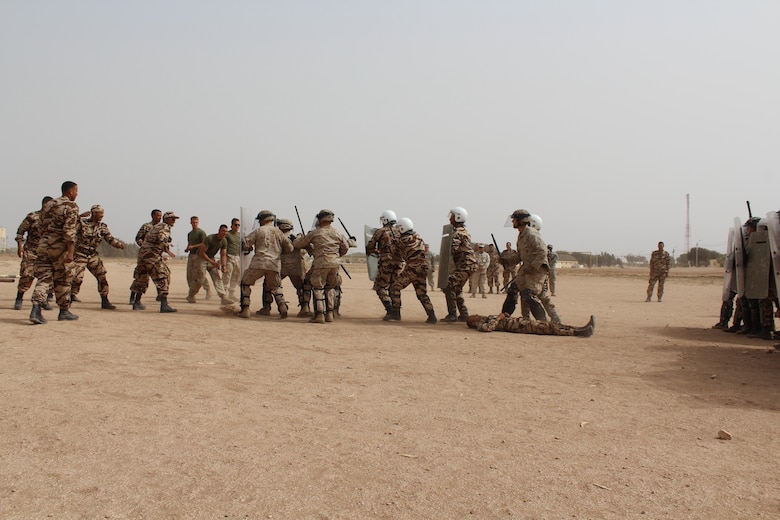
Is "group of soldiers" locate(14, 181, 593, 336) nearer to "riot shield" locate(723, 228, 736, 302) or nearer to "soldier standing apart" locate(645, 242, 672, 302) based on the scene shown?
"riot shield" locate(723, 228, 736, 302)

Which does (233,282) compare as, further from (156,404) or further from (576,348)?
(156,404)

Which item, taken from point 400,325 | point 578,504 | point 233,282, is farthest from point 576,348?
point 233,282

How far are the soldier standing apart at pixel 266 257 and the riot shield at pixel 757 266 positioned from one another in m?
7.83

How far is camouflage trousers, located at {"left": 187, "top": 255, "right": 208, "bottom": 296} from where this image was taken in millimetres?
14188

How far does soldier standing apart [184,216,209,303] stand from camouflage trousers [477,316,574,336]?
6.90m

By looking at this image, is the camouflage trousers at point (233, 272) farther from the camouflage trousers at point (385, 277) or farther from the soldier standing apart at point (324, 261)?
the camouflage trousers at point (385, 277)

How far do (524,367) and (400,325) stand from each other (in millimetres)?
4320

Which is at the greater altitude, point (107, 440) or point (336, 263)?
point (336, 263)

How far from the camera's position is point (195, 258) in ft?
46.4

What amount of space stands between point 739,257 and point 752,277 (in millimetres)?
415

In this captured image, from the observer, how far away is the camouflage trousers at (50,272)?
8.81 m

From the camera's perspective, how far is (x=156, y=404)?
193 inches

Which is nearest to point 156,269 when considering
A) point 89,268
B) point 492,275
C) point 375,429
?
point 89,268

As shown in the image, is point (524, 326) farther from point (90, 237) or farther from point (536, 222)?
→ point (90, 237)
